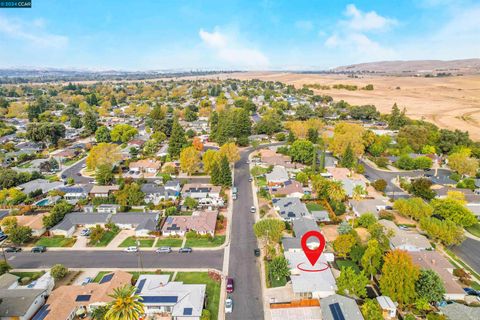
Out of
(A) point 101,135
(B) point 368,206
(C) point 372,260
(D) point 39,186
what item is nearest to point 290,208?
(B) point 368,206

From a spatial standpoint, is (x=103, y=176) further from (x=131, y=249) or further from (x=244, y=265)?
(x=244, y=265)

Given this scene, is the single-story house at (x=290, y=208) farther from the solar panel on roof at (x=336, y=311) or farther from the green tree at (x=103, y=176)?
the green tree at (x=103, y=176)

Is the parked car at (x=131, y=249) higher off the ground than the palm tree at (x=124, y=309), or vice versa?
the palm tree at (x=124, y=309)

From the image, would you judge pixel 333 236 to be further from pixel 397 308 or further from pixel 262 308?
pixel 262 308

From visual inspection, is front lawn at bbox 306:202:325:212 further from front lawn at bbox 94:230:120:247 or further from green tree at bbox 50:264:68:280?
green tree at bbox 50:264:68:280

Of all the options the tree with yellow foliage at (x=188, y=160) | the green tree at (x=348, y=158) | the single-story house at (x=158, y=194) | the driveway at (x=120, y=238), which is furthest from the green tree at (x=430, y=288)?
the tree with yellow foliage at (x=188, y=160)

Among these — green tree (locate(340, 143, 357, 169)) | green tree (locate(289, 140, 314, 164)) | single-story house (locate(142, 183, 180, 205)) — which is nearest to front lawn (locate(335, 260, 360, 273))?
single-story house (locate(142, 183, 180, 205))
